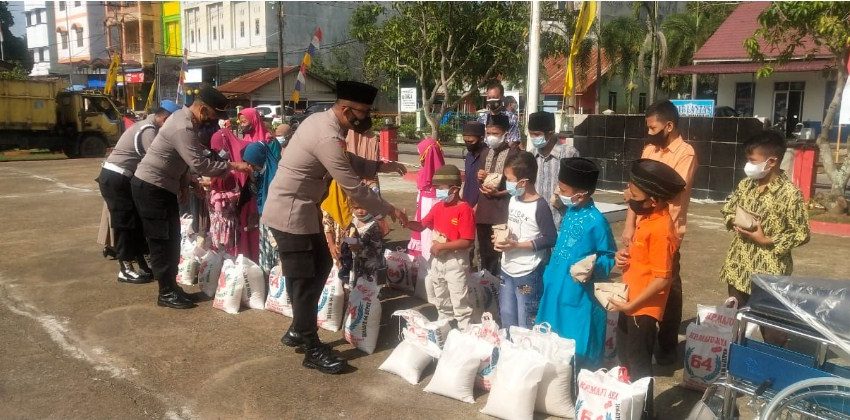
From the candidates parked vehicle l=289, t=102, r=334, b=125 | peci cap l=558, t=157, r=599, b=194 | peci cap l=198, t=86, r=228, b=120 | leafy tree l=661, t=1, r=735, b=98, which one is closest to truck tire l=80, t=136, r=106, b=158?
parked vehicle l=289, t=102, r=334, b=125

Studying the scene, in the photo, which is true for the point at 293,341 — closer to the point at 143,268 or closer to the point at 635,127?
the point at 143,268

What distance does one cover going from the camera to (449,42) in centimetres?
2258

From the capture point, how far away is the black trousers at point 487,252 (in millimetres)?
5676

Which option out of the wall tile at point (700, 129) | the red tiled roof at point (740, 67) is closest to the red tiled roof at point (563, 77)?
the red tiled roof at point (740, 67)

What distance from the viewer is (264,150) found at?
6434mm

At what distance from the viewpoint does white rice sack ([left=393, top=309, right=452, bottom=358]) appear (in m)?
4.41

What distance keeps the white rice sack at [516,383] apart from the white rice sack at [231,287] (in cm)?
275

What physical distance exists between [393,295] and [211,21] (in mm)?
43164

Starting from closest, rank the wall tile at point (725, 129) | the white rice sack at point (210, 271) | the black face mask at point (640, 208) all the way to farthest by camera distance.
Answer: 1. the black face mask at point (640, 208)
2. the white rice sack at point (210, 271)
3. the wall tile at point (725, 129)

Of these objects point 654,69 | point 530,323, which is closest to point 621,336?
point 530,323

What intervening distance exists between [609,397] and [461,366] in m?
0.99

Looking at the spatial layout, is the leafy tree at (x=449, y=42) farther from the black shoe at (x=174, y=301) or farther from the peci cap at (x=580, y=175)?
the peci cap at (x=580, y=175)

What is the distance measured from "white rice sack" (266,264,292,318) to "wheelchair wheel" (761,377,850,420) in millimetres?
3735

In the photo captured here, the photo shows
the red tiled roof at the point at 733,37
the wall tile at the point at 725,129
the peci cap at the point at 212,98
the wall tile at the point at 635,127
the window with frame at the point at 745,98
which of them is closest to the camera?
the peci cap at the point at 212,98
